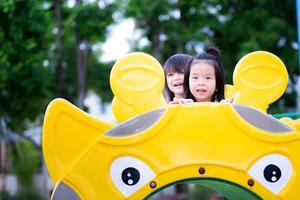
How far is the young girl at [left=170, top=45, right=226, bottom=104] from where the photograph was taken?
8.61 ft

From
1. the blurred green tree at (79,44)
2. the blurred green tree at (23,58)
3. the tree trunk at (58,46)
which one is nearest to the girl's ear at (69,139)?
the blurred green tree at (23,58)

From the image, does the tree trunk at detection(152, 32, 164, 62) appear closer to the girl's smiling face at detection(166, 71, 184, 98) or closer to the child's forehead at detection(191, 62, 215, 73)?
the girl's smiling face at detection(166, 71, 184, 98)

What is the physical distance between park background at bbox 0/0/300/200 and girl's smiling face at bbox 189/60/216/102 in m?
7.42

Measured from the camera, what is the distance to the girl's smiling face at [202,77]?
2.62 metres

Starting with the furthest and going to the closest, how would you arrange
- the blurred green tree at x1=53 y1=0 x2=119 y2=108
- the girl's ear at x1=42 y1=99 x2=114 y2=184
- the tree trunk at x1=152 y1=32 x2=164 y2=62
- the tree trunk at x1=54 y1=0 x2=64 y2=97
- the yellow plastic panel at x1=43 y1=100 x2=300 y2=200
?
1. the tree trunk at x1=54 y1=0 x2=64 y2=97
2. the tree trunk at x1=152 y1=32 x2=164 y2=62
3. the blurred green tree at x1=53 y1=0 x2=119 y2=108
4. the girl's ear at x1=42 y1=99 x2=114 y2=184
5. the yellow plastic panel at x1=43 y1=100 x2=300 y2=200

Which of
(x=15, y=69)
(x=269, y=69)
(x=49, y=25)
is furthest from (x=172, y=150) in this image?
(x=49, y=25)

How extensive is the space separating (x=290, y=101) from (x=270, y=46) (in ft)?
5.53

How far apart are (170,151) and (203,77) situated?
20.0 inches

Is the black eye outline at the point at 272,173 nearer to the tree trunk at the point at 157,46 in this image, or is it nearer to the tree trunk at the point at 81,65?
the tree trunk at the point at 157,46

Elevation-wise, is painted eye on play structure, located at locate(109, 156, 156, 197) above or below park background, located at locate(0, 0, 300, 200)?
below

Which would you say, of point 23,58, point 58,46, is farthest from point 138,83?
point 58,46

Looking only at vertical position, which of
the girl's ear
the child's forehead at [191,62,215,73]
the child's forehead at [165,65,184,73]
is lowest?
the girl's ear

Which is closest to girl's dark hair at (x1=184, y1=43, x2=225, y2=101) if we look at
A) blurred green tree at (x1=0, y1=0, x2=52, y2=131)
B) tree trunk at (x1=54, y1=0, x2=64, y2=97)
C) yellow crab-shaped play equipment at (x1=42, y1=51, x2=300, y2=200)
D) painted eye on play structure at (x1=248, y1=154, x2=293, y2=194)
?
yellow crab-shaped play equipment at (x1=42, y1=51, x2=300, y2=200)

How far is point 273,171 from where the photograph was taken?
2311 mm
